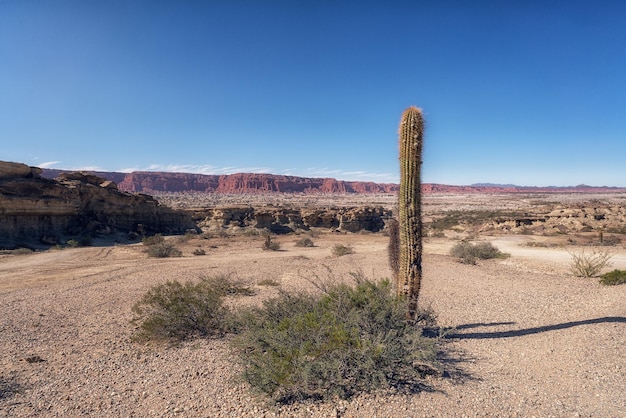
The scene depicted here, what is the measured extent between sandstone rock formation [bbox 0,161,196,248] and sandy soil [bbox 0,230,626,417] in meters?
13.4

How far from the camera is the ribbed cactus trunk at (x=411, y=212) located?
236 inches

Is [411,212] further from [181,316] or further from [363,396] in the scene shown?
[181,316]

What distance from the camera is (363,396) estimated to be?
412 cm

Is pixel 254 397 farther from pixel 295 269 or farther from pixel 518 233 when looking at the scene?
pixel 518 233

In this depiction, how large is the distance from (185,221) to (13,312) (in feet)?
84.4

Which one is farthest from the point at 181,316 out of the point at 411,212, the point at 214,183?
the point at 214,183

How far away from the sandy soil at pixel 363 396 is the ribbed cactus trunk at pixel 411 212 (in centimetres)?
94

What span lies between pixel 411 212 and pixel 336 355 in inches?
108

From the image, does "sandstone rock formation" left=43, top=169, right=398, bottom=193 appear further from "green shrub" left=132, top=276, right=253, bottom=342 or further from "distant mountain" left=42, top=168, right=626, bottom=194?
"green shrub" left=132, top=276, right=253, bottom=342

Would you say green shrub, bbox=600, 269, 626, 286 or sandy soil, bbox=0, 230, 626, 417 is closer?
sandy soil, bbox=0, 230, 626, 417

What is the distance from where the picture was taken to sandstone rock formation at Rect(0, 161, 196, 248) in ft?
70.6

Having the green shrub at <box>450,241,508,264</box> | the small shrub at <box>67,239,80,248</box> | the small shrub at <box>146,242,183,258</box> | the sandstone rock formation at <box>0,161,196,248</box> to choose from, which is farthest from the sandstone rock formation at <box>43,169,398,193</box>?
the green shrub at <box>450,241,508,264</box>

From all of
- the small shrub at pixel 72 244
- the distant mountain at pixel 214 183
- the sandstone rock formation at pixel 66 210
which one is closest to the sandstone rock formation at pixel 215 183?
the distant mountain at pixel 214 183

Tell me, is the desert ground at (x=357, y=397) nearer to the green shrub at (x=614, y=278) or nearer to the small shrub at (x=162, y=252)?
the green shrub at (x=614, y=278)
